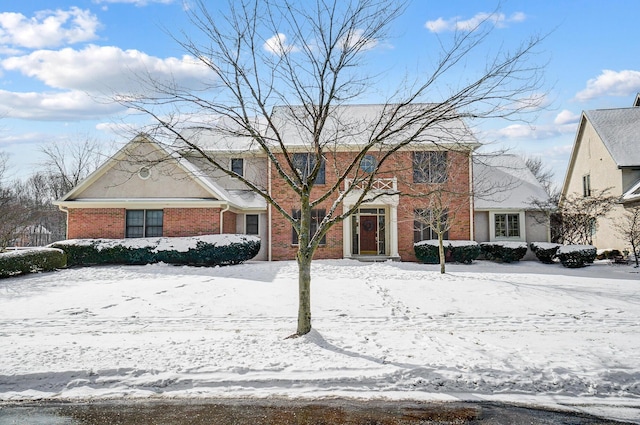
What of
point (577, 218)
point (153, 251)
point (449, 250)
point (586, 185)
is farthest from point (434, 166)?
point (586, 185)

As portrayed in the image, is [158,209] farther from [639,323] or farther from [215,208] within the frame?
[639,323]

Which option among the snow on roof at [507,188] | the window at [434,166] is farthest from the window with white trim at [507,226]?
the window at [434,166]

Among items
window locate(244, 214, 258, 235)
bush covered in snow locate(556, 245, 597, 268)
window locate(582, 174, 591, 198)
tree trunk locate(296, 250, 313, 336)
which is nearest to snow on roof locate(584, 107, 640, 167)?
window locate(582, 174, 591, 198)

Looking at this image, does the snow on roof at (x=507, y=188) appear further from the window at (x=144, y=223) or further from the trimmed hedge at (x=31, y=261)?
the trimmed hedge at (x=31, y=261)

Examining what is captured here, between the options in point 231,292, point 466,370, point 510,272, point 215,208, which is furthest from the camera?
point 215,208

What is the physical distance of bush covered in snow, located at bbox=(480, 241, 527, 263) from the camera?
20.3 meters

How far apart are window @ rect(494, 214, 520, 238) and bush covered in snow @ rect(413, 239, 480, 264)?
2.65m

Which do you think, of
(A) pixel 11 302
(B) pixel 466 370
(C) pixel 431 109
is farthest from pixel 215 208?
(B) pixel 466 370

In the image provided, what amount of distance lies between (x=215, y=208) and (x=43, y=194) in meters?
42.3

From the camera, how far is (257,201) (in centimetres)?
2256

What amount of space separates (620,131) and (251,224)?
21.0 m

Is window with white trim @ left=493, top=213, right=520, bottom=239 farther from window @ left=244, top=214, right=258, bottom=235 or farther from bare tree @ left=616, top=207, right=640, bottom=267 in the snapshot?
window @ left=244, top=214, right=258, bottom=235

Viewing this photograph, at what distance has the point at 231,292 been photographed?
1219 cm

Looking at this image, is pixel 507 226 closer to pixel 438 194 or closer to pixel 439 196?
pixel 438 194
